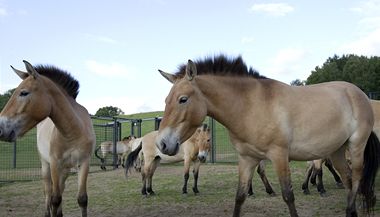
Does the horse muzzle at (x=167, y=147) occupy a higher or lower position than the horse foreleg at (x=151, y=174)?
higher

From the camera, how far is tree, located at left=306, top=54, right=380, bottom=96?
3859 centimetres

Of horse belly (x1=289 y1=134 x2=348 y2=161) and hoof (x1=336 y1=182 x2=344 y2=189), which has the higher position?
horse belly (x1=289 y1=134 x2=348 y2=161)

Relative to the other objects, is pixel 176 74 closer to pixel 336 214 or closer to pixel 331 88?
pixel 331 88

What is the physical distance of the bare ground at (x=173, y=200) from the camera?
666 cm

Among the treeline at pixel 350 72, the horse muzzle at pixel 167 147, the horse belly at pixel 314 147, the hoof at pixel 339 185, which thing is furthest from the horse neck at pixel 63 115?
the treeline at pixel 350 72

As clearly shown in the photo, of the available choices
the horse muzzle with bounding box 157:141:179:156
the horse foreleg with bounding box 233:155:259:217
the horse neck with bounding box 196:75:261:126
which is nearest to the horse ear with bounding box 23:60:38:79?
the horse muzzle with bounding box 157:141:179:156

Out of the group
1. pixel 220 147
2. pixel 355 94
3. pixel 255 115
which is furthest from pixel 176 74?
pixel 220 147

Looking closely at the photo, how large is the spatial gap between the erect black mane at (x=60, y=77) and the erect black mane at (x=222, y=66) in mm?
1673

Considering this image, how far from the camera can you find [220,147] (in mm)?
17266

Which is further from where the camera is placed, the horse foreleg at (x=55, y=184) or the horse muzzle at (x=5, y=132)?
the horse foreleg at (x=55, y=184)

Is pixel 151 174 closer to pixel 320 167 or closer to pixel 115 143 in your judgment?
pixel 320 167

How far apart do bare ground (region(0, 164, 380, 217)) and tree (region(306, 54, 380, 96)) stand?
2972cm

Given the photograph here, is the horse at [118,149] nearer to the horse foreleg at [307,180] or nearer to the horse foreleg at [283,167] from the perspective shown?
the horse foreleg at [307,180]

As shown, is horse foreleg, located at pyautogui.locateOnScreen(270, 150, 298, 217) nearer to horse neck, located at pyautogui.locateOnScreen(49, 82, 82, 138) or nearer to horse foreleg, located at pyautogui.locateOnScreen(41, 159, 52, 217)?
horse neck, located at pyautogui.locateOnScreen(49, 82, 82, 138)
